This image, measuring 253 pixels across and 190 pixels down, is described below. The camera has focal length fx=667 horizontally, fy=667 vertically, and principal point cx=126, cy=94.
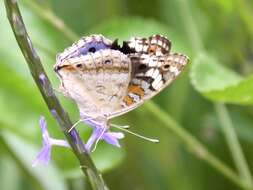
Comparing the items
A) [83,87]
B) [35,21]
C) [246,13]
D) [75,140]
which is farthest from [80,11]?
[75,140]

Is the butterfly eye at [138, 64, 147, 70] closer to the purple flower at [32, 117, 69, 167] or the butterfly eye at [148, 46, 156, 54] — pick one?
the butterfly eye at [148, 46, 156, 54]

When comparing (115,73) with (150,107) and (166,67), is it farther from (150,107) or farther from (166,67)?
(150,107)

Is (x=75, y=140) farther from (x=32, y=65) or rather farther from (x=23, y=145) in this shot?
(x=23, y=145)

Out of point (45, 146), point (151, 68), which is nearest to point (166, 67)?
point (151, 68)

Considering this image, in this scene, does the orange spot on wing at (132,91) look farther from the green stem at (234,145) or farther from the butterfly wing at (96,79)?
the green stem at (234,145)

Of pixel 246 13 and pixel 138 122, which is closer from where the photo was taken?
pixel 246 13


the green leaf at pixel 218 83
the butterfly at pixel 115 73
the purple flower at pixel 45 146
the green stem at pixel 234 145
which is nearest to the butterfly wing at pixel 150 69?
the butterfly at pixel 115 73
